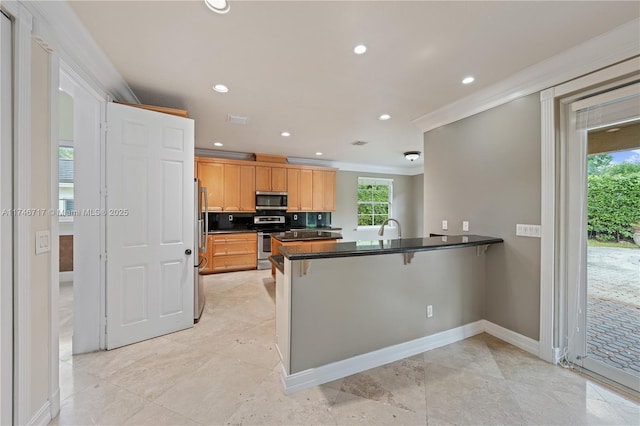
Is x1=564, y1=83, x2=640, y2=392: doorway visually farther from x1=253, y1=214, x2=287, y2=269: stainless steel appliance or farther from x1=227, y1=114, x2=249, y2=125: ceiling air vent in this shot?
x1=253, y1=214, x2=287, y2=269: stainless steel appliance

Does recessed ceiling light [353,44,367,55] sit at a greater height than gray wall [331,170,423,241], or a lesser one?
greater

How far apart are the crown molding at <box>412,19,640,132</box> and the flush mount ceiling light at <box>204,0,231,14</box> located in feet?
8.18

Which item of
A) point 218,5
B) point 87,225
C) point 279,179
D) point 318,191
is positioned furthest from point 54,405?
point 318,191

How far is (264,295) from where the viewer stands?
3.89 metres

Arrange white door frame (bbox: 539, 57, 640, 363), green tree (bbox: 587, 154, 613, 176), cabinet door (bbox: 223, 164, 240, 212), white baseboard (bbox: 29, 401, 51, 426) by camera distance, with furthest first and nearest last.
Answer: cabinet door (bbox: 223, 164, 240, 212), white door frame (bbox: 539, 57, 640, 363), green tree (bbox: 587, 154, 613, 176), white baseboard (bbox: 29, 401, 51, 426)

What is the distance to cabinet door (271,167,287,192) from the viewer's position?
19.1 ft

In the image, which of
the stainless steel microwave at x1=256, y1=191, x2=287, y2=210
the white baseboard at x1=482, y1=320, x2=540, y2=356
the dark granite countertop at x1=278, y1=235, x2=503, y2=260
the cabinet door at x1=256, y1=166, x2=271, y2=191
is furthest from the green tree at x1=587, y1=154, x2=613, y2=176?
the cabinet door at x1=256, y1=166, x2=271, y2=191

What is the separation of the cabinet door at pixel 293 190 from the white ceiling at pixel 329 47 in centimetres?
274

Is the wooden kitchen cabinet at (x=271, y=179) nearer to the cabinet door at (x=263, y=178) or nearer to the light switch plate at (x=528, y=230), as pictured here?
the cabinet door at (x=263, y=178)

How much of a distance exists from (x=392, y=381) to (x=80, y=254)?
9.48ft

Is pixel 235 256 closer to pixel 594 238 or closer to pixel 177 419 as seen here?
pixel 177 419

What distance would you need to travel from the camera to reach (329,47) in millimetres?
1952

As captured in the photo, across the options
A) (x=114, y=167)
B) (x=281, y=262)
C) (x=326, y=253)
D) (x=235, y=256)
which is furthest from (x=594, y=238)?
(x=235, y=256)

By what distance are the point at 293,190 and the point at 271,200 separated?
587mm
